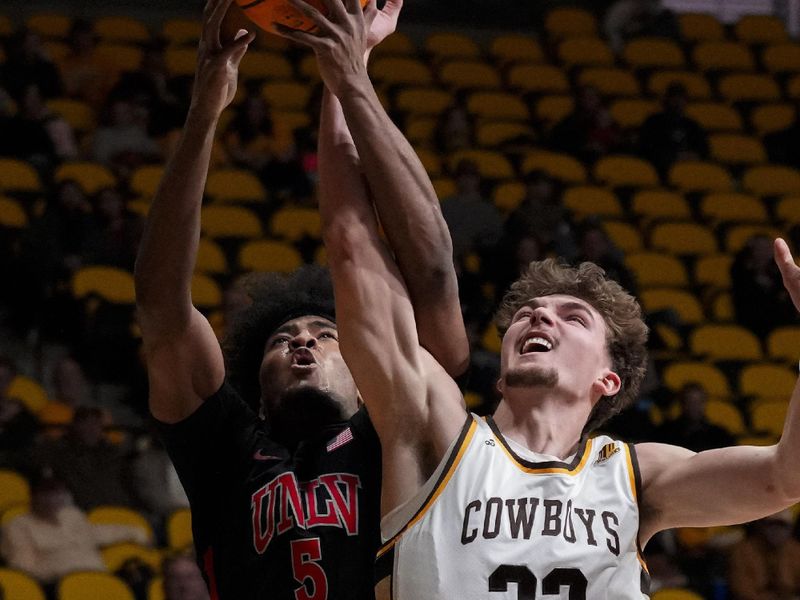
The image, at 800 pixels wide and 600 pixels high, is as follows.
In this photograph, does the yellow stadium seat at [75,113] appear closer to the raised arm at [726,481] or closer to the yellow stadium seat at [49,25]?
the yellow stadium seat at [49,25]

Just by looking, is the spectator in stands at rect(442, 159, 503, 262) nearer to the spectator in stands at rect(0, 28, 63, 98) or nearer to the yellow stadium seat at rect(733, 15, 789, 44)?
the spectator in stands at rect(0, 28, 63, 98)

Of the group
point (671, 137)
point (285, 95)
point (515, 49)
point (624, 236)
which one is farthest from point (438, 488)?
point (515, 49)

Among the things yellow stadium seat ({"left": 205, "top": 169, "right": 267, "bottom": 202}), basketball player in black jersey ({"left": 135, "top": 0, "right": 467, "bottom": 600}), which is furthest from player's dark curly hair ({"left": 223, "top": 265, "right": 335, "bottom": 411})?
yellow stadium seat ({"left": 205, "top": 169, "right": 267, "bottom": 202})

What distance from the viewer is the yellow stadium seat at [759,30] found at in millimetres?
13758

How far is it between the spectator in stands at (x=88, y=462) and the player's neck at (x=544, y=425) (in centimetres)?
421

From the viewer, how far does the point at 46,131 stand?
9766 millimetres

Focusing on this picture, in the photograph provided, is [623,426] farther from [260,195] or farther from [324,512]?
[324,512]

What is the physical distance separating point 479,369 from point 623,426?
104 centimetres

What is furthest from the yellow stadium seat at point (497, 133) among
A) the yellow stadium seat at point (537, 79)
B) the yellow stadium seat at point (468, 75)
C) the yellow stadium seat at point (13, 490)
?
the yellow stadium seat at point (13, 490)

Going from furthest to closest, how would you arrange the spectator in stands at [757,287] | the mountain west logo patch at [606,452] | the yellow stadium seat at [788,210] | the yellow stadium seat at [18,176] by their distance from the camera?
the yellow stadium seat at [788,210] < the spectator in stands at [757,287] < the yellow stadium seat at [18,176] < the mountain west logo patch at [606,452]

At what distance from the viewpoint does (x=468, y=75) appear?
12.3 metres

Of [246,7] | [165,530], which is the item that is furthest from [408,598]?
[165,530]

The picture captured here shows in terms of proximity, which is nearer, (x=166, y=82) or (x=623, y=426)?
(x=623, y=426)

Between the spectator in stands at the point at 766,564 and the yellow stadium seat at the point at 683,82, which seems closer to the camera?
the spectator in stands at the point at 766,564
